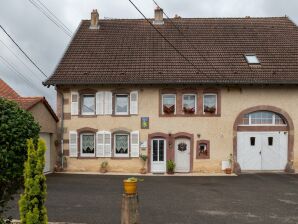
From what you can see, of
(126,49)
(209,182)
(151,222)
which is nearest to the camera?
(151,222)

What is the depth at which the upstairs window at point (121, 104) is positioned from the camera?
20.5m

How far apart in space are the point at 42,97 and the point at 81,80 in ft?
8.46

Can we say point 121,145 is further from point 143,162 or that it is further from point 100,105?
point 100,105

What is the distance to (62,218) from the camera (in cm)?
958

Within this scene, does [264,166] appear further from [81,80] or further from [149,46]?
[81,80]

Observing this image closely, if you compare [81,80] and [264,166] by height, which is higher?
[81,80]

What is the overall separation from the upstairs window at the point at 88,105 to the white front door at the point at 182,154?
4916mm

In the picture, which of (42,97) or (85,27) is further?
(85,27)

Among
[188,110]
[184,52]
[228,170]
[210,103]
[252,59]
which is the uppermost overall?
[184,52]

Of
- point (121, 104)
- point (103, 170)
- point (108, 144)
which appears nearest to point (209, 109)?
point (121, 104)

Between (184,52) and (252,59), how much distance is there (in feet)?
12.9

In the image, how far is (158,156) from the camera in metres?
20.2

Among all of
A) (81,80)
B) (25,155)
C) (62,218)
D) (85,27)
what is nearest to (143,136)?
(81,80)

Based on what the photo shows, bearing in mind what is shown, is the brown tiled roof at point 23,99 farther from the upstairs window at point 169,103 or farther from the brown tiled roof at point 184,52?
the upstairs window at point 169,103
